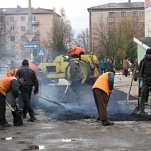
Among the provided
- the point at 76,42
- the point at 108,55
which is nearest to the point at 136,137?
the point at 108,55

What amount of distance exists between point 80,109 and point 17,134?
13.3ft

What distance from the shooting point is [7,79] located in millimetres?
10312

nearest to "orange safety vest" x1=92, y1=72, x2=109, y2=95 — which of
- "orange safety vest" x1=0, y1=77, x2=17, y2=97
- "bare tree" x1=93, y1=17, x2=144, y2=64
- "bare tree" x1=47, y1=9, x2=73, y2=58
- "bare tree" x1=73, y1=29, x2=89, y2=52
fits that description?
"orange safety vest" x1=0, y1=77, x2=17, y2=97

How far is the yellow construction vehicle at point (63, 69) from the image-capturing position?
889 inches

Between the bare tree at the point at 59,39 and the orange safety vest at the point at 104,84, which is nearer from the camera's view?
the orange safety vest at the point at 104,84

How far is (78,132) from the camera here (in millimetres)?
9125

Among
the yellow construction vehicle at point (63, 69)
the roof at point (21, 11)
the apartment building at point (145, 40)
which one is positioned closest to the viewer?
the apartment building at point (145, 40)

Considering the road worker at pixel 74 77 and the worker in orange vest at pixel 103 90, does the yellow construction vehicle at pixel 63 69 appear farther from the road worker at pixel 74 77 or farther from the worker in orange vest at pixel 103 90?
the worker in orange vest at pixel 103 90

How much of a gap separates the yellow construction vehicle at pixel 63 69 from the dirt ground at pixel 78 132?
935 cm

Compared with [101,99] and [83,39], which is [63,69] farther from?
[83,39]

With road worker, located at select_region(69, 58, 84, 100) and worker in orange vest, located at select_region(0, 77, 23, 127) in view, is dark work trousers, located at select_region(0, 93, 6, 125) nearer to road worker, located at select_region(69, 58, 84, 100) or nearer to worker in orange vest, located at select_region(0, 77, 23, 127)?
worker in orange vest, located at select_region(0, 77, 23, 127)

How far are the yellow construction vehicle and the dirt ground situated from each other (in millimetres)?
9347

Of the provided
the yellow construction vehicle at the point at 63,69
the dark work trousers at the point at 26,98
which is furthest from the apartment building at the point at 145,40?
the dark work trousers at the point at 26,98

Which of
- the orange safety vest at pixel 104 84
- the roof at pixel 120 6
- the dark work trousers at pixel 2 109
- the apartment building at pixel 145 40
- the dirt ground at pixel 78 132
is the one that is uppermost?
the roof at pixel 120 6
